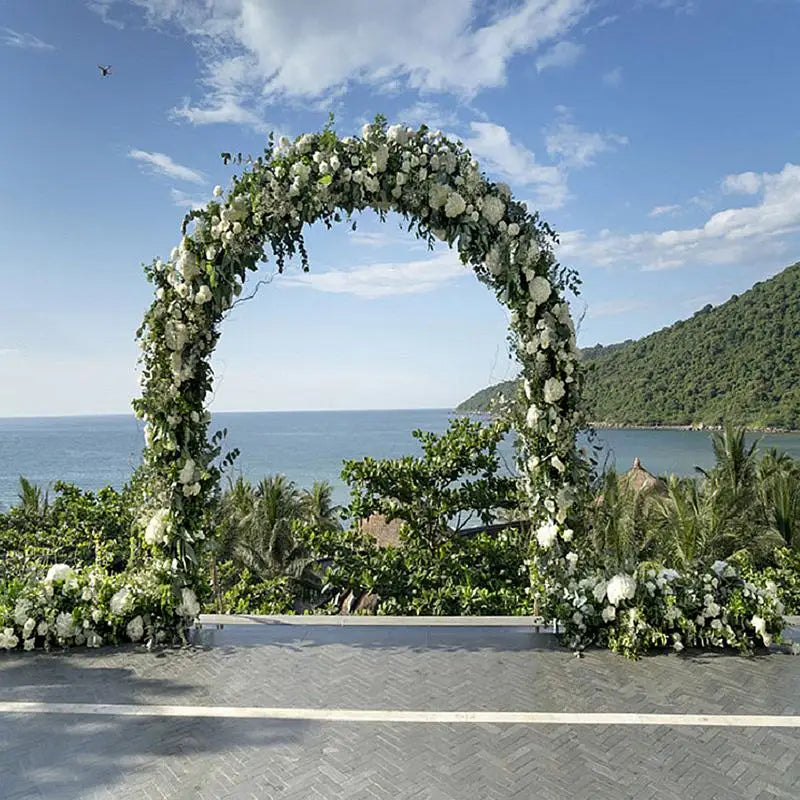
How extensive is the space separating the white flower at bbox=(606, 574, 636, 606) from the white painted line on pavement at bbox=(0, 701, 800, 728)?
913 millimetres

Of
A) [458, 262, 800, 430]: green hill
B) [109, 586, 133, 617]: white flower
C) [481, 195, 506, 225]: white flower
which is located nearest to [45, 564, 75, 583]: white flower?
[109, 586, 133, 617]: white flower

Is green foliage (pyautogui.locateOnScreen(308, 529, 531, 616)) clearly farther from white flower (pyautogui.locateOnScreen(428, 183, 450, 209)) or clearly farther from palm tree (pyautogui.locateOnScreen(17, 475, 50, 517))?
palm tree (pyautogui.locateOnScreen(17, 475, 50, 517))

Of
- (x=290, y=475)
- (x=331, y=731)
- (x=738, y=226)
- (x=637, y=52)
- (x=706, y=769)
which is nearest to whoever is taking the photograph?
(x=706, y=769)

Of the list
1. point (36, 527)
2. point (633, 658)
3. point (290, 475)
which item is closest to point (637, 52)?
point (633, 658)

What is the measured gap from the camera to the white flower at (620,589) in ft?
13.3

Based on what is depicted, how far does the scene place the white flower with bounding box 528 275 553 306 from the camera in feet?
13.6

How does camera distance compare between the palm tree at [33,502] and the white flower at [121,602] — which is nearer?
the white flower at [121,602]

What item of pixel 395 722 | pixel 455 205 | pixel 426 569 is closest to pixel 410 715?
pixel 395 722

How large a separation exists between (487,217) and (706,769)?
3231 millimetres

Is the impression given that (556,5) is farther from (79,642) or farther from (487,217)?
(79,642)

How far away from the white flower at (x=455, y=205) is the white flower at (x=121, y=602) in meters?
3.40

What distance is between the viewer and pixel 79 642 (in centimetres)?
428

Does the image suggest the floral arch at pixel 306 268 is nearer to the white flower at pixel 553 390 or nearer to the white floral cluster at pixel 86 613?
the white flower at pixel 553 390

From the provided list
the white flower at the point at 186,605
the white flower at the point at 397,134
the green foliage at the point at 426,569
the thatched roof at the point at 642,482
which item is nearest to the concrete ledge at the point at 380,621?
the white flower at the point at 186,605
